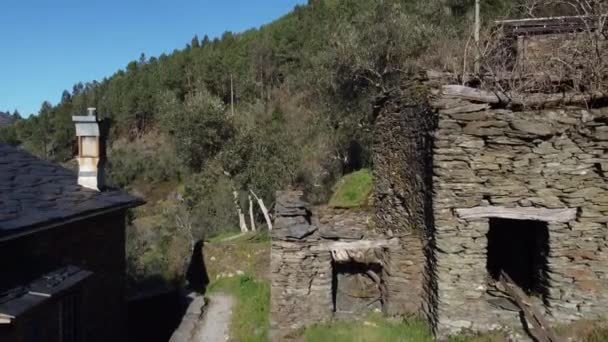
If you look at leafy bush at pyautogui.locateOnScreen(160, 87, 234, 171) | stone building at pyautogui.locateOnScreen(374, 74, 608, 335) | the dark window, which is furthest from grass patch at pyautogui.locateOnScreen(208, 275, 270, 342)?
leafy bush at pyautogui.locateOnScreen(160, 87, 234, 171)

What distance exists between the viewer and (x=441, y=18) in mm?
24281

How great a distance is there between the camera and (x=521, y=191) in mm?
6871

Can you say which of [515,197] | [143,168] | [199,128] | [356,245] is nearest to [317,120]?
[199,128]

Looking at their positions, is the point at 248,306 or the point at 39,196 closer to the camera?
the point at 39,196

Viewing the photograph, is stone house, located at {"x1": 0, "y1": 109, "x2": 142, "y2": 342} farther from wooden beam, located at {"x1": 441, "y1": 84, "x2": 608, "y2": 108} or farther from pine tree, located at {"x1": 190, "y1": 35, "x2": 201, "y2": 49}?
pine tree, located at {"x1": 190, "y1": 35, "x2": 201, "y2": 49}

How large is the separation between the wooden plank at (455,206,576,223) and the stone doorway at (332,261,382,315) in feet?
8.32

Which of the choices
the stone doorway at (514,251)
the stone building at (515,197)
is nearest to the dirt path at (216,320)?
the stone building at (515,197)

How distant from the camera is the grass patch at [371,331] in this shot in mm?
7730

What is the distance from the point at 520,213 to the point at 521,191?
0.99ft

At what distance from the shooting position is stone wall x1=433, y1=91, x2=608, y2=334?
22.0ft

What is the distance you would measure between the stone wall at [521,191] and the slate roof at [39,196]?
5376 millimetres

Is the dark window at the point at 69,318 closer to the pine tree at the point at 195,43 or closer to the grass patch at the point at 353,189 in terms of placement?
the grass patch at the point at 353,189

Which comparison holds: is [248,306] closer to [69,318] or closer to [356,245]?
[356,245]

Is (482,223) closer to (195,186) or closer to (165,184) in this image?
(195,186)
